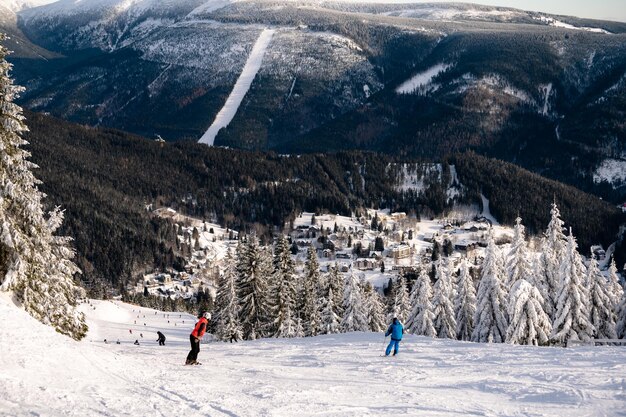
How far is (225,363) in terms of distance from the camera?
25.6 m

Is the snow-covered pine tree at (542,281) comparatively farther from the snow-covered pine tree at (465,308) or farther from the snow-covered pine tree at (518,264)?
the snow-covered pine tree at (465,308)

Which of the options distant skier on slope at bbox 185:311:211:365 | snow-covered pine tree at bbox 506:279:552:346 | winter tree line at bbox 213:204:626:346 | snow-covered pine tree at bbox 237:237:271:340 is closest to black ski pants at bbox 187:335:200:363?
distant skier on slope at bbox 185:311:211:365

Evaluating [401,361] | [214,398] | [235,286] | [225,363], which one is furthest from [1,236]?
[235,286]

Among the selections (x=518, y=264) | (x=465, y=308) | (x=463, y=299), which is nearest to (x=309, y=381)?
(x=518, y=264)

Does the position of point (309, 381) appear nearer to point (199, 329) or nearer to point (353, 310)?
point (199, 329)

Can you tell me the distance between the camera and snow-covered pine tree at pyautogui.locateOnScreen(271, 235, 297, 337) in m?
56.7

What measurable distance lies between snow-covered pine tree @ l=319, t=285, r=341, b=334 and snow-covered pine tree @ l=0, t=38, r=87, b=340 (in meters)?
30.1

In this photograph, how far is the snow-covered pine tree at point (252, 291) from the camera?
186 feet

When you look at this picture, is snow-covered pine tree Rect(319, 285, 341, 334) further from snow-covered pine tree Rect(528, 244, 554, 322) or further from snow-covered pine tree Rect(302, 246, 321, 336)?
snow-covered pine tree Rect(528, 244, 554, 322)

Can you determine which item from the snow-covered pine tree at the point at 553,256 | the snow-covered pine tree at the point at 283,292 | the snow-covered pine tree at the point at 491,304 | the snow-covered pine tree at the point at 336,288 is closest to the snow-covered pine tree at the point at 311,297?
the snow-covered pine tree at the point at 336,288

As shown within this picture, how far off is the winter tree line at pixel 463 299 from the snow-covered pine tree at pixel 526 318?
7 cm

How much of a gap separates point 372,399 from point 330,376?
399 cm

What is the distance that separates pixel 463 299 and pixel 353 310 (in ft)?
34.4

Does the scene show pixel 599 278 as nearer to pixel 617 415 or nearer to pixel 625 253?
pixel 617 415
